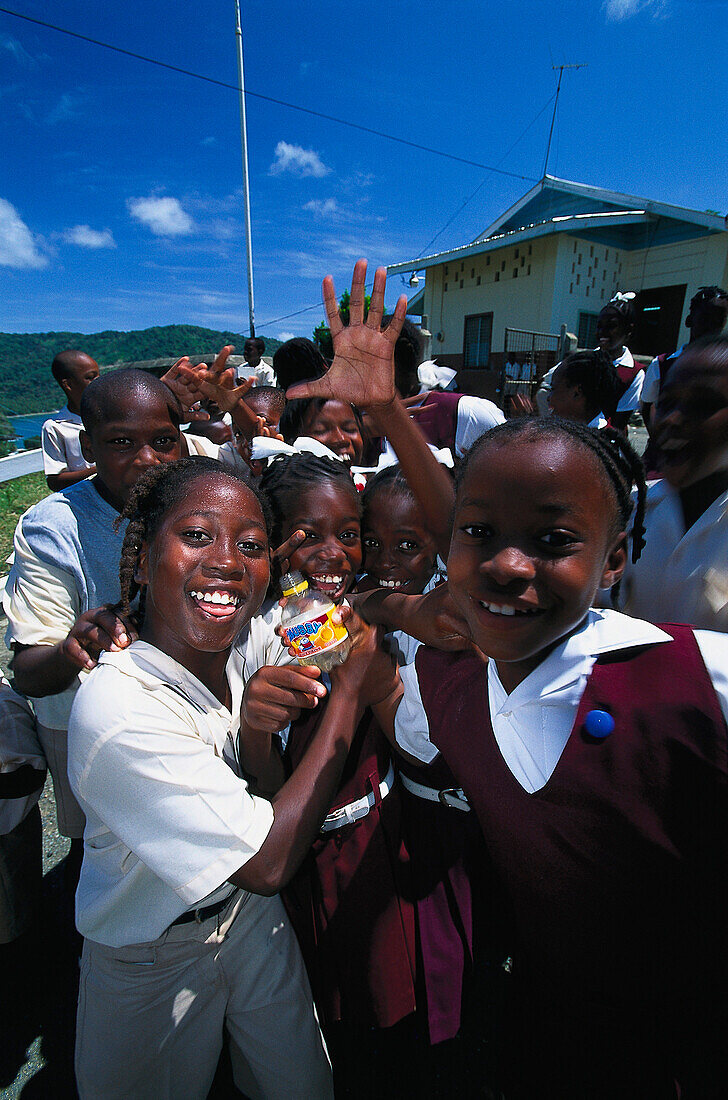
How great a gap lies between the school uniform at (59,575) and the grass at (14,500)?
4.02m

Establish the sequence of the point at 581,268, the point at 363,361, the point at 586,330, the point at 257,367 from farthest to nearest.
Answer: the point at 586,330 < the point at 581,268 < the point at 257,367 < the point at 363,361

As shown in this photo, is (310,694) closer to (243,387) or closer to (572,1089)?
(572,1089)

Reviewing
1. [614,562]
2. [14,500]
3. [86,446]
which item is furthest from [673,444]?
[14,500]

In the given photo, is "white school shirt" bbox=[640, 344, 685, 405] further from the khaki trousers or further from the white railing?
the white railing

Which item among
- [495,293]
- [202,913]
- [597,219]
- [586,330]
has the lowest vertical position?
[202,913]

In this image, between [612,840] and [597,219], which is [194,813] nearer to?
[612,840]

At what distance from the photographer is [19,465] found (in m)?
10.2

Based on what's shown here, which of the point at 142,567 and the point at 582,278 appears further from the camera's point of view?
the point at 582,278

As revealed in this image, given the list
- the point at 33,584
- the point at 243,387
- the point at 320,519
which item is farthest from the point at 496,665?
the point at 243,387

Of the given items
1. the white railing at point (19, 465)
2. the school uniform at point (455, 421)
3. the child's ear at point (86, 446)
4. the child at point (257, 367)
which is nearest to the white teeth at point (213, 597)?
the child's ear at point (86, 446)

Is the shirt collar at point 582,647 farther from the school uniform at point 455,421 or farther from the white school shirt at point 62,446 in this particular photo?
the white school shirt at point 62,446

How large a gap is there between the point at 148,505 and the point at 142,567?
18 centimetres

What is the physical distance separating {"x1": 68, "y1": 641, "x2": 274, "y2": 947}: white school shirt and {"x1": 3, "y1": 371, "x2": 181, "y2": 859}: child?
447 millimetres

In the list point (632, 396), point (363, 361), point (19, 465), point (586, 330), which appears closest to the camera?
point (363, 361)
